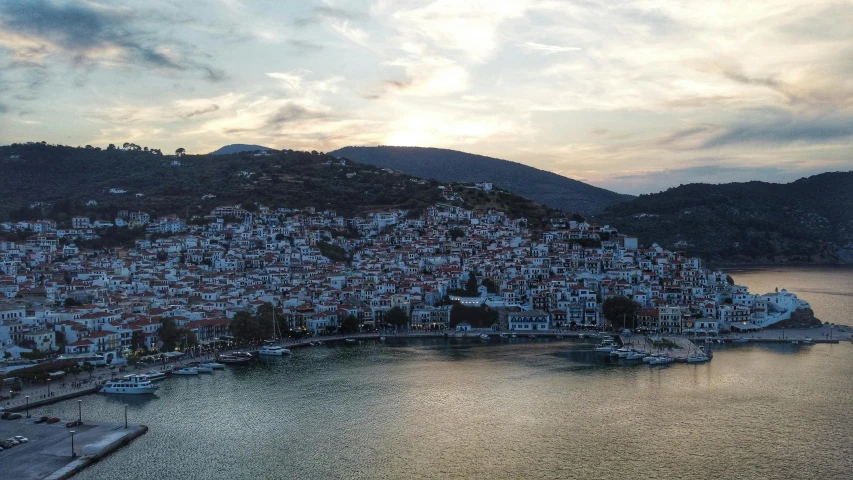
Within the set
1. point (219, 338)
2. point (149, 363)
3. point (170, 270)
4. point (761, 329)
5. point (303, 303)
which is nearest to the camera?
point (149, 363)

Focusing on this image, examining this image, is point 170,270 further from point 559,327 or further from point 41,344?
point 559,327

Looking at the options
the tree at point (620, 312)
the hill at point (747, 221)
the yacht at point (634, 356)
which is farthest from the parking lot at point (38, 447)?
the hill at point (747, 221)

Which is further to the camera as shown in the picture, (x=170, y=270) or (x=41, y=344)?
(x=170, y=270)

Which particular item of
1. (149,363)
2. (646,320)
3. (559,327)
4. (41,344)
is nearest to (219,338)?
(149,363)

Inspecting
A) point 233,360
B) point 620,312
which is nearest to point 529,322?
point 620,312

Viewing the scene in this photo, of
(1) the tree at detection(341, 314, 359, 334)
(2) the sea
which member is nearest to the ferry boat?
(2) the sea

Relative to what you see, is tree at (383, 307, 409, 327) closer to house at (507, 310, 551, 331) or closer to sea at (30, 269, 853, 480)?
house at (507, 310, 551, 331)
